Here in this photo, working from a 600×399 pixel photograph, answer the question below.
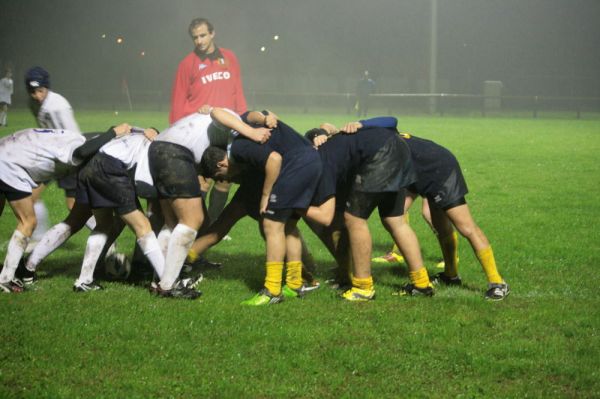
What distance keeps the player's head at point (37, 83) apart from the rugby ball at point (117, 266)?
1608 millimetres

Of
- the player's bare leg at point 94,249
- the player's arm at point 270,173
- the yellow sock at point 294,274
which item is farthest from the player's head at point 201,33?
the yellow sock at point 294,274

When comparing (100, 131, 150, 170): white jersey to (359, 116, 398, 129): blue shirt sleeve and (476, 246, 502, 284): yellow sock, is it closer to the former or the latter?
(359, 116, 398, 129): blue shirt sleeve

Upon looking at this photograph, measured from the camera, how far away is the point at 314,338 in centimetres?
551

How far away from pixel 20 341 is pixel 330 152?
2557 millimetres

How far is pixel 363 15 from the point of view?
51375 millimetres

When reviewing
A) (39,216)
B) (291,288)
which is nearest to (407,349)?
(291,288)

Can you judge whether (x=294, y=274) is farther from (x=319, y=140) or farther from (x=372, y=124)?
(x=372, y=124)

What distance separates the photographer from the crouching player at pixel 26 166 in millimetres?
6684

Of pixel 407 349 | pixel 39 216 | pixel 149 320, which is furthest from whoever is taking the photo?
pixel 39 216

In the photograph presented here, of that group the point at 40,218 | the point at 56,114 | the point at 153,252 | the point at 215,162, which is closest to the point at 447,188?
the point at 215,162

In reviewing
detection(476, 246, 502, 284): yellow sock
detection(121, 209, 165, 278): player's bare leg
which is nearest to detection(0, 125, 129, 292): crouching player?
detection(121, 209, 165, 278): player's bare leg

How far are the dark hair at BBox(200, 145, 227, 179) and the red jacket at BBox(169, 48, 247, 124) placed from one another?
2.64m

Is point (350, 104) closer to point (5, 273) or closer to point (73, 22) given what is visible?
point (73, 22)

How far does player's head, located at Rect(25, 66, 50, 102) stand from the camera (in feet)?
24.8
